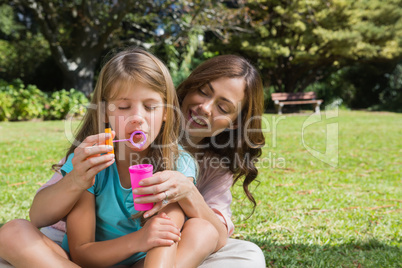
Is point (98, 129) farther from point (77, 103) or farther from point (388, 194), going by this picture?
point (77, 103)

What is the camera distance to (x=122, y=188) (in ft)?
6.62

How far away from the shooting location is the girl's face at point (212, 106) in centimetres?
256

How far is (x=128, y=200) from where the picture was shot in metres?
2.03

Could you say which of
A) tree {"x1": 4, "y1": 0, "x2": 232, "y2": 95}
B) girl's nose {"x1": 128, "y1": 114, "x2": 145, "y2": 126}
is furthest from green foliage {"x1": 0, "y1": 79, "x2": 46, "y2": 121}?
girl's nose {"x1": 128, "y1": 114, "x2": 145, "y2": 126}

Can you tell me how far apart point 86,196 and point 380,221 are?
112 inches

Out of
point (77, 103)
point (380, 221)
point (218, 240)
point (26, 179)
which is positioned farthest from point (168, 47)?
point (218, 240)


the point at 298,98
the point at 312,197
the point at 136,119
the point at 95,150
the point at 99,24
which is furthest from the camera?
the point at 298,98

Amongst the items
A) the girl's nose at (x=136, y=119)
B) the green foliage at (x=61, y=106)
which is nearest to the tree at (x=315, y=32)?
the green foliage at (x=61, y=106)

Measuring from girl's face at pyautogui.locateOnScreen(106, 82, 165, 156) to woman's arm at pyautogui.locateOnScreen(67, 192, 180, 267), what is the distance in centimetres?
37

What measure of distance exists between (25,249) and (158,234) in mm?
583

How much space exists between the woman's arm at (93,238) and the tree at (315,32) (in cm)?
1360

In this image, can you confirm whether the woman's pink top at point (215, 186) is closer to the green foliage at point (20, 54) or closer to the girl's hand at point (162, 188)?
the girl's hand at point (162, 188)

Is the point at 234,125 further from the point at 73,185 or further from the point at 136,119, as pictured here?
the point at 73,185

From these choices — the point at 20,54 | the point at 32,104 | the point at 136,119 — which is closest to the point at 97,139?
the point at 136,119
